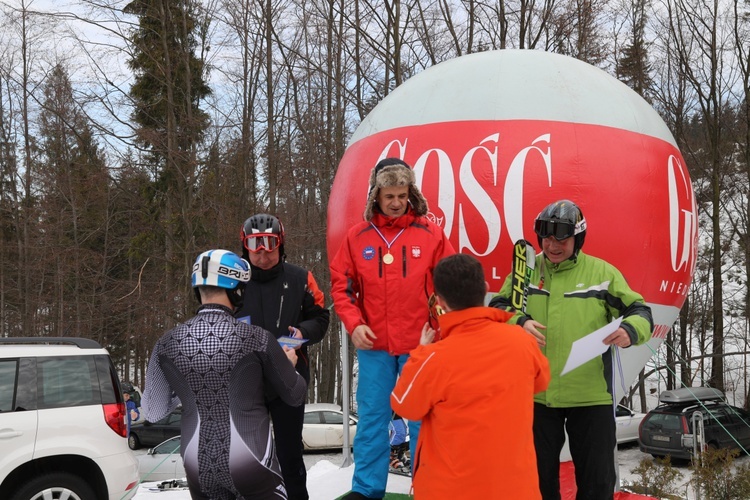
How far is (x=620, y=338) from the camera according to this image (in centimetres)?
361

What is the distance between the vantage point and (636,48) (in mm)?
22875

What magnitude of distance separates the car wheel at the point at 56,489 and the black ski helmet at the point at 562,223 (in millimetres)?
4835

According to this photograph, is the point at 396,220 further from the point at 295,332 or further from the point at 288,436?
the point at 288,436

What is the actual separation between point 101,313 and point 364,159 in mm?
18041

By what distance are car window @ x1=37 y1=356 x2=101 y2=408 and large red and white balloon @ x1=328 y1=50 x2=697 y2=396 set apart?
2.93 m

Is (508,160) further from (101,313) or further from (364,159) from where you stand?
(101,313)

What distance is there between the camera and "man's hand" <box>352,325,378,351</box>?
164 inches

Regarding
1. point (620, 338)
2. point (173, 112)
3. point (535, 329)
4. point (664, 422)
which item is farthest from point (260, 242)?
point (664, 422)

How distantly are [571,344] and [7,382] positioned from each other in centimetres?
516

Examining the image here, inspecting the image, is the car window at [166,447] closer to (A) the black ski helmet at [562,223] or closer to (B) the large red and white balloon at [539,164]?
(B) the large red and white balloon at [539,164]

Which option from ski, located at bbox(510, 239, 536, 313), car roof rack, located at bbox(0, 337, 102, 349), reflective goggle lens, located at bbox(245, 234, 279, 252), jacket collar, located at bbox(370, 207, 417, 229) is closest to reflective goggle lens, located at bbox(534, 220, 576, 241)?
ski, located at bbox(510, 239, 536, 313)

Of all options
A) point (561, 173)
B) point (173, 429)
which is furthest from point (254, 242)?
point (173, 429)

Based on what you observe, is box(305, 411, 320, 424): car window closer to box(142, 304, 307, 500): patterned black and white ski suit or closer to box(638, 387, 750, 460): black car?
box(638, 387, 750, 460): black car

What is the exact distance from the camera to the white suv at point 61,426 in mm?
6113
